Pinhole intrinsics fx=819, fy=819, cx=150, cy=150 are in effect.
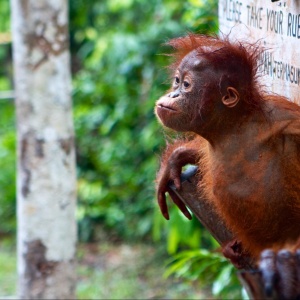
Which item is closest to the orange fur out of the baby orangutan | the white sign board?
the baby orangutan

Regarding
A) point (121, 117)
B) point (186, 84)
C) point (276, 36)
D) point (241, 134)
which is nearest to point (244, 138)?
point (241, 134)

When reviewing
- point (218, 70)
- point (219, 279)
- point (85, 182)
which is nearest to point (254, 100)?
point (218, 70)

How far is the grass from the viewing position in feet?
19.4

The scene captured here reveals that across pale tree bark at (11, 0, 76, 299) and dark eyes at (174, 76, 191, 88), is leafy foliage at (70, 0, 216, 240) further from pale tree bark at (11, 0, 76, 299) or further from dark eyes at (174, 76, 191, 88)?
dark eyes at (174, 76, 191, 88)

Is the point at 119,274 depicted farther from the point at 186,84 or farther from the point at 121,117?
the point at 186,84

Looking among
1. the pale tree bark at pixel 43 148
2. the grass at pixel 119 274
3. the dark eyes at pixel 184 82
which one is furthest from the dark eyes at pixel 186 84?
the grass at pixel 119 274

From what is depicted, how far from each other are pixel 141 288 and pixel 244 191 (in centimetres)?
367

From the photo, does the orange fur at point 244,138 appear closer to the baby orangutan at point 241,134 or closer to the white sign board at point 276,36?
the baby orangutan at point 241,134

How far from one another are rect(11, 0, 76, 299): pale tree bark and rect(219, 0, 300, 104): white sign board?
4.66ft

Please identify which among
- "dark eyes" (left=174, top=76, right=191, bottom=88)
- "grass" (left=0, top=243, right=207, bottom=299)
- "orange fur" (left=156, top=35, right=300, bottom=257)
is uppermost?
"dark eyes" (left=174, top=76, right=191, bottom=88)

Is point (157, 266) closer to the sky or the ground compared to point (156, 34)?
closer to the ground

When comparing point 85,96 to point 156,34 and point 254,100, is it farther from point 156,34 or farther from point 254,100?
point 254,100

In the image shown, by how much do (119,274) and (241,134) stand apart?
402 cm

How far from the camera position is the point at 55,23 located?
4.25 meters
